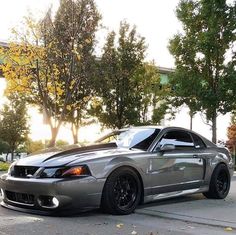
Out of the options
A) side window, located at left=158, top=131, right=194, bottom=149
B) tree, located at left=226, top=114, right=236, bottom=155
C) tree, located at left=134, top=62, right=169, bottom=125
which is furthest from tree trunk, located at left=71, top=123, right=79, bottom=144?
tree, located at left=226, top=114, right=236, bottom=155

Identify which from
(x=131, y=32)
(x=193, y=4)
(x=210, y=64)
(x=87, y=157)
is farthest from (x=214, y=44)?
(x=87, y=157)

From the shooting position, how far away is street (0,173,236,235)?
6.06 metres

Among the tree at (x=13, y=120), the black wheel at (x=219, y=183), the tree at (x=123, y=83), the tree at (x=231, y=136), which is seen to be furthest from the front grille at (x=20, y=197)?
the tree at (x=231, y=136)

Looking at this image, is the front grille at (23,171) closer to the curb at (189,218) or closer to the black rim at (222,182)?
the curb at (189,218)

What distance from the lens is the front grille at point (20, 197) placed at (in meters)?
6.91

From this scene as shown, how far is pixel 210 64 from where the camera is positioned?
22188 mm

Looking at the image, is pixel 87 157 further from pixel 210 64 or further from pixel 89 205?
pixel 210 64

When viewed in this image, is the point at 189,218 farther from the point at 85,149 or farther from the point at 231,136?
the point at 231,136

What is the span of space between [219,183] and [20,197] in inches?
149

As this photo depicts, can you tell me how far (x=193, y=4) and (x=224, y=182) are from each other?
48.8 feet

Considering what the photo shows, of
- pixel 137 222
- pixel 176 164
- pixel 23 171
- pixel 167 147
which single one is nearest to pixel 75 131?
pixel 176 164

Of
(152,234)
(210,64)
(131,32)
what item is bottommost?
(152,234)

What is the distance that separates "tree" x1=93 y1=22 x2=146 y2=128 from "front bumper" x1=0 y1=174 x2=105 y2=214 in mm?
18502

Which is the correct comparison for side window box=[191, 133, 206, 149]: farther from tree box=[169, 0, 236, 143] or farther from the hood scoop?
tree box=[169, 0, 236, 143]
